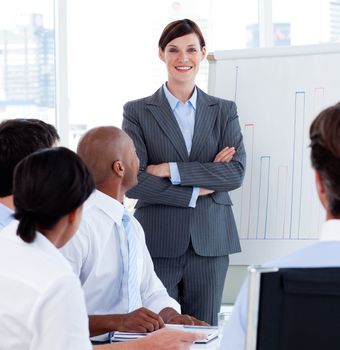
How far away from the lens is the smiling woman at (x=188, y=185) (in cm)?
361

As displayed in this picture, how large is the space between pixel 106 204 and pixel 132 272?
0.81ft

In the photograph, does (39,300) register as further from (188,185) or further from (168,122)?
(168,122)

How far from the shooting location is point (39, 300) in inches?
64.7

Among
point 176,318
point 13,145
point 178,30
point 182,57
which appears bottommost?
point 176,318

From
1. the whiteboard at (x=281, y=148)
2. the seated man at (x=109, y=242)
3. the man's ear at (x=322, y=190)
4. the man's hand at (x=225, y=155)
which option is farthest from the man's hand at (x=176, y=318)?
the whiteboard at (x=281, y=148)

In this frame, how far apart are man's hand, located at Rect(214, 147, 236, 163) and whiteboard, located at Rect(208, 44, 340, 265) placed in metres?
0.42

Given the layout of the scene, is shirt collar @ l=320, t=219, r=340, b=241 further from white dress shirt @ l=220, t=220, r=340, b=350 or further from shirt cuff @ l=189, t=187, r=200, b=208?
shirt cuff @ l=189, t=187, r=200, b=208

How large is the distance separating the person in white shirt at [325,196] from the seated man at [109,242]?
1011 mm

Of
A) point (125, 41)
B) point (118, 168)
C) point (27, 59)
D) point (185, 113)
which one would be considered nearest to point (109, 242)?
point (118, 168)

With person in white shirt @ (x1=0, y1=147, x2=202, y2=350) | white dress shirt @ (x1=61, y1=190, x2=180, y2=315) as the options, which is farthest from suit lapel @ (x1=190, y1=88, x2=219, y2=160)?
person in white shirt @ (x1=0, y1=147, x2=202, y2=350)

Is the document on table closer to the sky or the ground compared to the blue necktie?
closer to the ground

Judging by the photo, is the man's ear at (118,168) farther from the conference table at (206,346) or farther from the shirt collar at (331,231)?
the shirt collar at (331,231)

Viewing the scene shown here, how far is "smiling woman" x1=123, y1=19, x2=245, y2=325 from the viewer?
361 cm

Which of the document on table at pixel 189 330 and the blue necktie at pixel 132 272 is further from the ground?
the blue necktie at pixel 132 272
